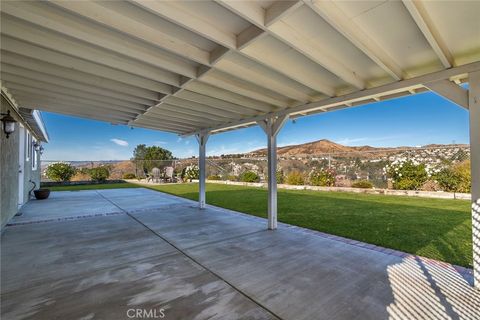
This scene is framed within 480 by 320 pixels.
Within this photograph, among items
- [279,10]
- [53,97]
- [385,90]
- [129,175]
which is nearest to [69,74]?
[53,97]

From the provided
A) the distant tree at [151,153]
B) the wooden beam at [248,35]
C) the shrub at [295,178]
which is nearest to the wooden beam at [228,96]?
the wooden beam at [248,35]

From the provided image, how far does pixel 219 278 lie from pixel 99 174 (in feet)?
53.8

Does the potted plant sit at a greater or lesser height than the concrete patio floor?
greater

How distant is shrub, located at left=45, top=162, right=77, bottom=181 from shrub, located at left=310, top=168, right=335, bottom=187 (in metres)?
14.6

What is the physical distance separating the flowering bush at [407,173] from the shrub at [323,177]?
2.28m

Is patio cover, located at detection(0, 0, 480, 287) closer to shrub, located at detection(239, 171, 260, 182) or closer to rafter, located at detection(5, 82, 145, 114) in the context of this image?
rafter, located at detection(5, 82, 145, 114)

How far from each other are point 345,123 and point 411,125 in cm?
455

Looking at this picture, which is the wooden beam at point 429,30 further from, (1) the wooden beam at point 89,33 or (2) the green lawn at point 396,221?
(2) the green lawn at point 396,221

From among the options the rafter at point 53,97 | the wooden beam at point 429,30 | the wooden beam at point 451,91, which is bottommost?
the wooden beam at point 451,91

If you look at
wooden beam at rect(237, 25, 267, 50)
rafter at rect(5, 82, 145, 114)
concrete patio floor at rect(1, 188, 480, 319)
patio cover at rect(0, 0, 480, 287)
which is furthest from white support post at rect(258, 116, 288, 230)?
rafter at rect(5, 82, 145, 114)

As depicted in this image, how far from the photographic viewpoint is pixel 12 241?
3.94 meters

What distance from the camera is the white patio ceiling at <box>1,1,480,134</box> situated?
6.25ft

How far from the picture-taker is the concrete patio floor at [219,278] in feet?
6.80

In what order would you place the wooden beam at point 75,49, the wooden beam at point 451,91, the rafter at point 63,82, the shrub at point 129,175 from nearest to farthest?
the wooden beam at point 75,49
the wooden beam at point 451,91
the rafter at point 63,82
the shrub at point 129,175
